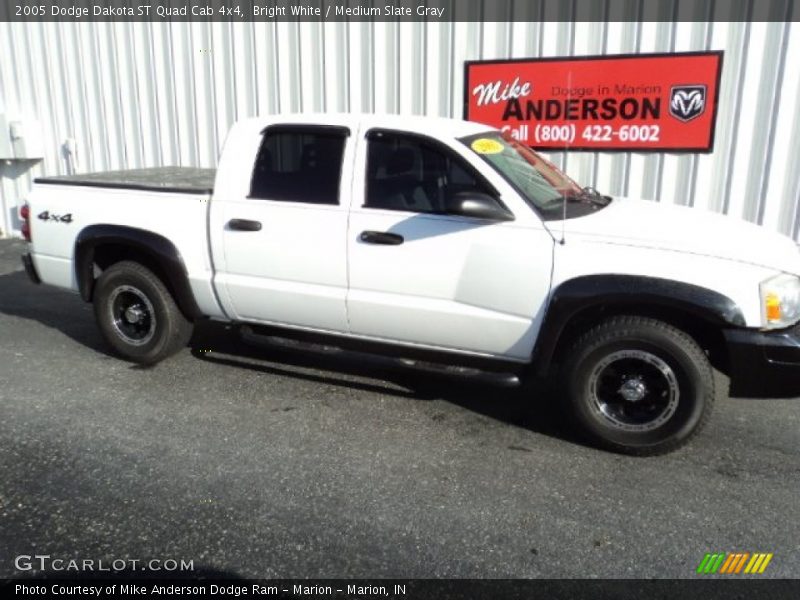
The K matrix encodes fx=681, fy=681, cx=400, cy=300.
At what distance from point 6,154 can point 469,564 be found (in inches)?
389

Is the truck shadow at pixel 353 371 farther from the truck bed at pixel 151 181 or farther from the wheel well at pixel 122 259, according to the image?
the truck bed at pixel 151 181

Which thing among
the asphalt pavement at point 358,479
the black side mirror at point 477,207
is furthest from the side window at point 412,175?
the asphalt pavement at point 358,479

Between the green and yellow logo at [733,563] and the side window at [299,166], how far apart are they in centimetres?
285

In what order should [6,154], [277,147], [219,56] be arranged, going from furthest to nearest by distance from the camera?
[6,154], [219,56], [277,147]

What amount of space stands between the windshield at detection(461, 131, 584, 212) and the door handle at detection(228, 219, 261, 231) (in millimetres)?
1467

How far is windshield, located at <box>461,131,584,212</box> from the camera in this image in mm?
4121

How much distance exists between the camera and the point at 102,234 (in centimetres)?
507

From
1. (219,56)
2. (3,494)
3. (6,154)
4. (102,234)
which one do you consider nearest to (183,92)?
(219,56)

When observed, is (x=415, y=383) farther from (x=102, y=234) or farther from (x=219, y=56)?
(x=219, y=56)

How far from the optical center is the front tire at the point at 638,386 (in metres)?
3.72

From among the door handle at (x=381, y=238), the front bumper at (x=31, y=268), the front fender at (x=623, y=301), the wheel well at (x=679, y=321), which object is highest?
the door handle at (x=381, y=238)

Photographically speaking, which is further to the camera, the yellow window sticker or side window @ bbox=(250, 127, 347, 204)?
side window @ bbox=(250, 127, 347, 204)

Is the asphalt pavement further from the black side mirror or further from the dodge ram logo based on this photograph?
the dodge ram logo

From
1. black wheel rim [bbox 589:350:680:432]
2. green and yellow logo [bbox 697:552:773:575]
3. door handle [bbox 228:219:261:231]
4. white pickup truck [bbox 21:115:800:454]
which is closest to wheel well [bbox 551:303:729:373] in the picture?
white pickup truck [bbox 21:115:800:454]
